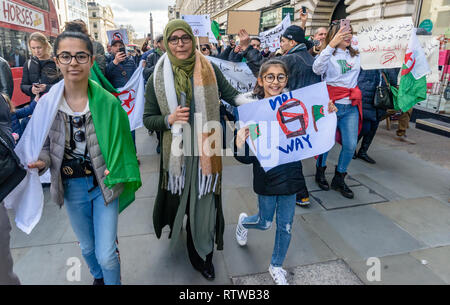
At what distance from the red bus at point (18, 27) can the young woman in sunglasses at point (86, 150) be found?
29.2 ft

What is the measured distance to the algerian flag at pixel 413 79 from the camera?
4.57 meters

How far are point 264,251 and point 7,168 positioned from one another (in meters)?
2.16

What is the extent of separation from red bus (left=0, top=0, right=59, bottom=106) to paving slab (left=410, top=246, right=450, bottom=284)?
421 inches

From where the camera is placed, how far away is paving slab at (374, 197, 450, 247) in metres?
3.07

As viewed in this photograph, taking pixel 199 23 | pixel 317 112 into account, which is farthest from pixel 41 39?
pixel 317 112

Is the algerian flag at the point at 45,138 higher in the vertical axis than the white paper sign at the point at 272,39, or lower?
lower

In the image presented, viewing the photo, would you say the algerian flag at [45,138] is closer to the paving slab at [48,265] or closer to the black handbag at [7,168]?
the black handbag at [7,168]

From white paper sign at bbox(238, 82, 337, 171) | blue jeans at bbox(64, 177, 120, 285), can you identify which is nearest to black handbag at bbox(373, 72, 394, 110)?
white paper sign at bbox(238, 82, 337, 171)

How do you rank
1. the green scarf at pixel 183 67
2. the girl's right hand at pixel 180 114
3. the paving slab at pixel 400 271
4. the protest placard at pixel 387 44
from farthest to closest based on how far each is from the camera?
the protest placard at pixel 387 44 → the paving slab at pixel 400 271 → the green scarf at pixel 183 67 → the girl's right hand at pixel 180 114

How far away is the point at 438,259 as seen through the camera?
273 cm

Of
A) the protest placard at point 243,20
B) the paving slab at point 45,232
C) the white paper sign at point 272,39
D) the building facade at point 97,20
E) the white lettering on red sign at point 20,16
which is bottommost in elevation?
the paving slab at point 45,232

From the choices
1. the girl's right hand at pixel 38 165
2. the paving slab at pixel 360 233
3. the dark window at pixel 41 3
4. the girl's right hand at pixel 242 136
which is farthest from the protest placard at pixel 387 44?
the dark window at pixel 41 3

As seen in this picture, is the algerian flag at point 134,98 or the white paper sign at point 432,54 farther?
the white paper sign at point 432,54
